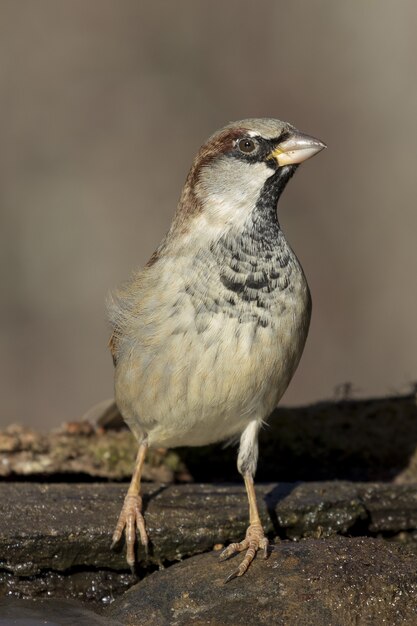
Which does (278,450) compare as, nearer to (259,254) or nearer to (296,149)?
→ (259,254)

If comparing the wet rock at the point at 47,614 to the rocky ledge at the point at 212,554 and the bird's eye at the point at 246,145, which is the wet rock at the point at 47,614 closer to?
the rocky ledge at the point at 212,554

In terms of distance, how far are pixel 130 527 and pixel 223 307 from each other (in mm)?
1098

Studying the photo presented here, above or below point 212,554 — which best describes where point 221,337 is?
above

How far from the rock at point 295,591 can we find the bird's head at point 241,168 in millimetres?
1557

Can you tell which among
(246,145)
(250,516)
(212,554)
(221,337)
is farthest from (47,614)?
(246,145)

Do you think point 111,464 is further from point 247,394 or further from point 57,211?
point 57,211

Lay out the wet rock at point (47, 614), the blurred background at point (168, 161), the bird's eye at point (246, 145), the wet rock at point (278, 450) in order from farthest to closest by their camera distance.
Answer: the blurred background at point (168, 161) < the wet rock at point (278, 450) < the bird's eye at point (246, 145) < the wet rock at point (47, 614)

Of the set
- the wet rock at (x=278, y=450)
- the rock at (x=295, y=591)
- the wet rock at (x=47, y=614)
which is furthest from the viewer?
the wet rock at (x=278, y=450)

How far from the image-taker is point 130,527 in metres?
5.10

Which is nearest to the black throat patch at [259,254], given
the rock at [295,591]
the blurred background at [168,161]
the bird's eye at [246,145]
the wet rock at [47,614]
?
the bird's eye at [246,145]

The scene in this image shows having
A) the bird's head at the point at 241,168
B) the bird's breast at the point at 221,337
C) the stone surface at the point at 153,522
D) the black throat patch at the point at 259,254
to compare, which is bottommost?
the stone surface at the point at 153,522

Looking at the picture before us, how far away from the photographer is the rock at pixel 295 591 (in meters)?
4.31

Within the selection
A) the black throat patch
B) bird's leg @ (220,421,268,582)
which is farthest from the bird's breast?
bird's leg @ (220,421,268,582)

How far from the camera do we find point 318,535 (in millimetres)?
5410
